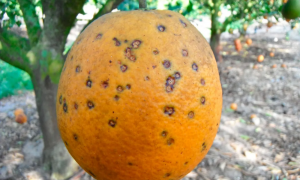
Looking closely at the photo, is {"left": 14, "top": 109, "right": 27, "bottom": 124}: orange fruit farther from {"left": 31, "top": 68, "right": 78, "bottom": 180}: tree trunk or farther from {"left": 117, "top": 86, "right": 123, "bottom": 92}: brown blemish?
{"left": 117, "top": 86, "right": 123, "bottom": 92}: brown blemish

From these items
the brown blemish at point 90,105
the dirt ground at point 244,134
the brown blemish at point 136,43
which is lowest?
the dirt ground at point 244,134

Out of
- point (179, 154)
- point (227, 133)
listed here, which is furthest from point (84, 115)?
point (227, 133)

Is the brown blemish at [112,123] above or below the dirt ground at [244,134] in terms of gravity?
above

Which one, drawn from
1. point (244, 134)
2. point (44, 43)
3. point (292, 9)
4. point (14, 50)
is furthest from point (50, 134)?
point (244, 134)

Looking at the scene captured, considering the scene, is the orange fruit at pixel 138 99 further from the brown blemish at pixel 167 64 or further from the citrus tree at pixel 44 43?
the citrus tree at pixel 44 43

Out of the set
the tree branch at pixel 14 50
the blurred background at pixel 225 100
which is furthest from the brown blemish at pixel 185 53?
the tree branch at pixel 14 50

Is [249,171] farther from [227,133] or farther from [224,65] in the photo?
[224,65]

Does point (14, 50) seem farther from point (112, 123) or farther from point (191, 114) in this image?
point (191, 114)
